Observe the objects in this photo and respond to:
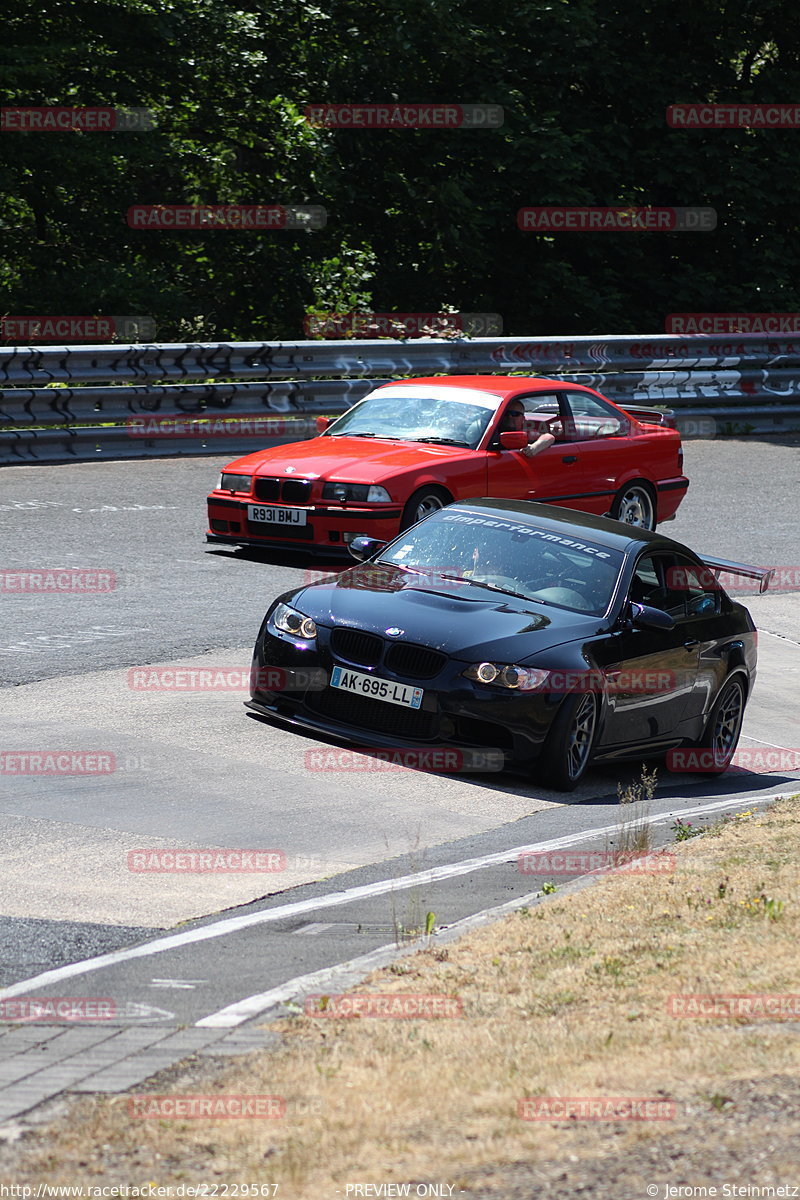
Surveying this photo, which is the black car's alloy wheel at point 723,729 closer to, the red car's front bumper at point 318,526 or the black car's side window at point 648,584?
the black car's side window at point 648,584

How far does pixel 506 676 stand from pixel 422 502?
192 inches

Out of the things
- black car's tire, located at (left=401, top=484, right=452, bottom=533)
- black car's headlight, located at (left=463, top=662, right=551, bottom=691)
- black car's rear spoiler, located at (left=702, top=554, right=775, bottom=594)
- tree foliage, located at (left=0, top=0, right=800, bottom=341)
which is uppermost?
tree foliage, located at (left=0, top=0, right=800, bottom=341)

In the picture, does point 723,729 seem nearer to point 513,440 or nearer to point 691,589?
point 691,589

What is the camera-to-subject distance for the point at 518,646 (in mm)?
8750

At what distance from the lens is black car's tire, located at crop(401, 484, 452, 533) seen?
1316 centimetres

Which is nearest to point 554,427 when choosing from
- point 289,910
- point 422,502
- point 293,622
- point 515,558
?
point 422,502

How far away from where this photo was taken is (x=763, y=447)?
70.4 ft

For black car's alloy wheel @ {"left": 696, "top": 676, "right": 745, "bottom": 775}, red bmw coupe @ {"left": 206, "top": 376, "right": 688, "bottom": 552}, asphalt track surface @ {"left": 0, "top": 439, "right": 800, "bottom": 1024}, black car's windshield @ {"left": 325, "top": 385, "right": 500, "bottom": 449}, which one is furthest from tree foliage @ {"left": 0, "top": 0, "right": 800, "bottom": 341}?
black car's alloy wheel @ {"left": 696, "top": 676, "right": 745, "bottom": 775}

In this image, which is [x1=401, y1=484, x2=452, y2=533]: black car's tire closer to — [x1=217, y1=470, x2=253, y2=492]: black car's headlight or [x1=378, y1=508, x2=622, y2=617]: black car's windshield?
[x1=217, y1=470, x2=253, y2=492]: black car's headlight

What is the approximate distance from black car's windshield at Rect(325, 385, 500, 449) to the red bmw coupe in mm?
12

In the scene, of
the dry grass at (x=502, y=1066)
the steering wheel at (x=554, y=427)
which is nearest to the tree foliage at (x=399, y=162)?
the steering wheel at (x=554, y=427)

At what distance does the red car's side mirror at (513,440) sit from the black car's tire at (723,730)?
159 inches

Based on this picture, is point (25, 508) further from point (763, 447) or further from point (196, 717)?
point (763, 447)

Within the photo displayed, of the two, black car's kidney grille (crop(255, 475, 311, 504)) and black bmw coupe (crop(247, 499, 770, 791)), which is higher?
black car's kidney grille (crop(255, 475, 311, 504))
